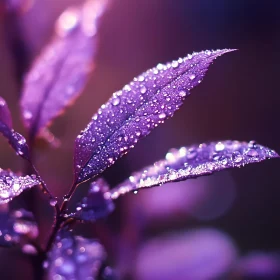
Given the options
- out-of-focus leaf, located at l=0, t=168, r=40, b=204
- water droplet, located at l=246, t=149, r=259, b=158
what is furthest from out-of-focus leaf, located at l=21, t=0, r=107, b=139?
water droplet, located at l=246, t=149, r=259, b=158

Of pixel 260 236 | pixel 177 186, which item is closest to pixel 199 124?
pixel 260 236

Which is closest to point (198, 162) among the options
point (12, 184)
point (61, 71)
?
point (12, 184)

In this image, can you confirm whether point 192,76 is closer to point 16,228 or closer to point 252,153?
point 252,153

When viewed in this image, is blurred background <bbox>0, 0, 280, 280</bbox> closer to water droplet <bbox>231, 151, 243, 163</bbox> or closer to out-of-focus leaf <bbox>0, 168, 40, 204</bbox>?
out-of-focus leaf <bbox>0, 168, 40, 204</bbox>

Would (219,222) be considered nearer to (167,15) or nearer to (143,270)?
(143,270)

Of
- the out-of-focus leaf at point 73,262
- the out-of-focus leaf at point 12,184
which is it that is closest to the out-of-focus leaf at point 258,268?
the out-of-focus leaf at point 73,262

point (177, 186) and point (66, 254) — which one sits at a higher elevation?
point (177, 186)
